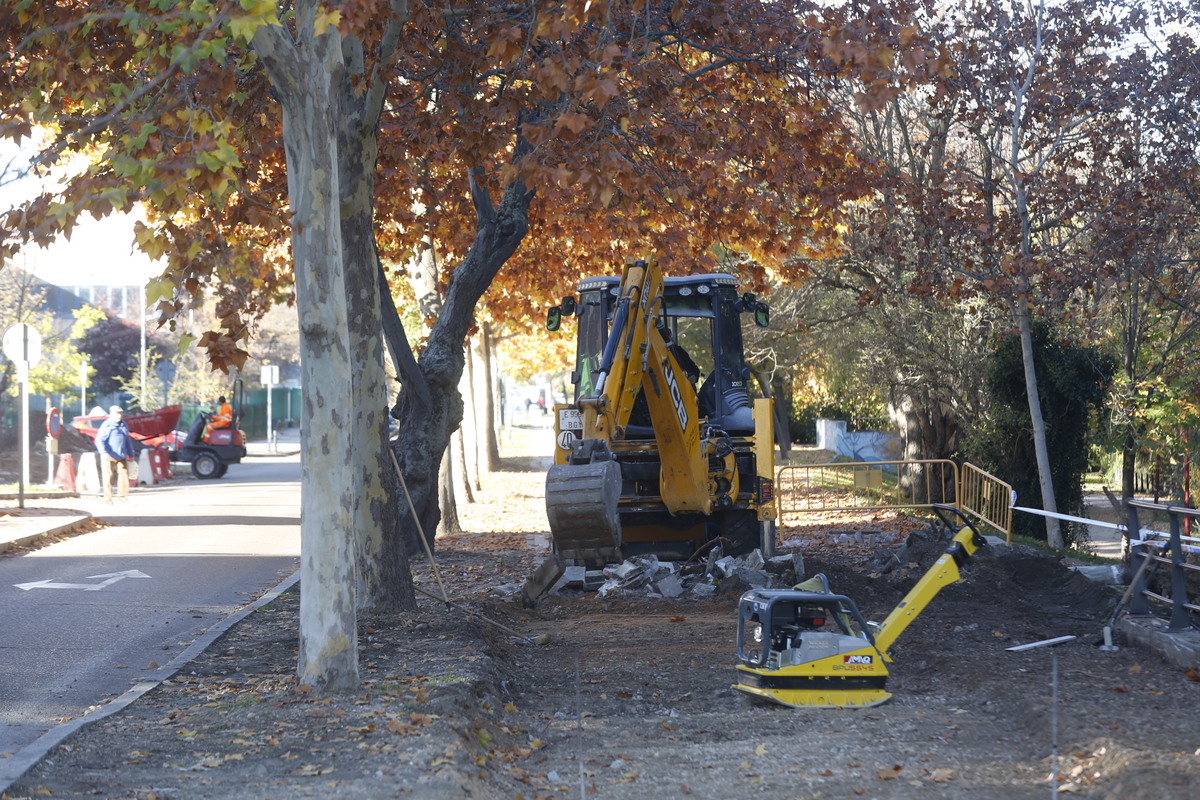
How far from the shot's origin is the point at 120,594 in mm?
13266

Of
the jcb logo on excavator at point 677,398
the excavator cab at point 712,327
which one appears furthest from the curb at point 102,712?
the excavator cab at point 712,327

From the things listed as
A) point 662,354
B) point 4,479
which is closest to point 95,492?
point 4,479

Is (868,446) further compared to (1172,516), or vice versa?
(868,446)

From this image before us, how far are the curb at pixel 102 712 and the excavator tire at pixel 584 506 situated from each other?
2.93 m

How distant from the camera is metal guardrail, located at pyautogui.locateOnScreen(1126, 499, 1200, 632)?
9.24 metres

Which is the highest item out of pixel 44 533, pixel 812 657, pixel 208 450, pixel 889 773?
pixel 208 450

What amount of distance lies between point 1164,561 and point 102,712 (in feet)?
25.6

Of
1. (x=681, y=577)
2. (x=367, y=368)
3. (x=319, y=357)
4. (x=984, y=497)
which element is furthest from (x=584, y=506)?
(x=984, y=497)

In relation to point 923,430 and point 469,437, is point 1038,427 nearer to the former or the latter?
point 923,430

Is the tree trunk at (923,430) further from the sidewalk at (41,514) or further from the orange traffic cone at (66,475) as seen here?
the orange traffic cone at (66,475)

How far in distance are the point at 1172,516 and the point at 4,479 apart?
2883 cm

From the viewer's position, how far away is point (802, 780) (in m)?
6.40

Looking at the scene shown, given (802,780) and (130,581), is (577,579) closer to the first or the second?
(130,581)

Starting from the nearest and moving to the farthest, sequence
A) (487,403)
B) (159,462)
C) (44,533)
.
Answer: (44,533)
(159,462)
(487,403)
